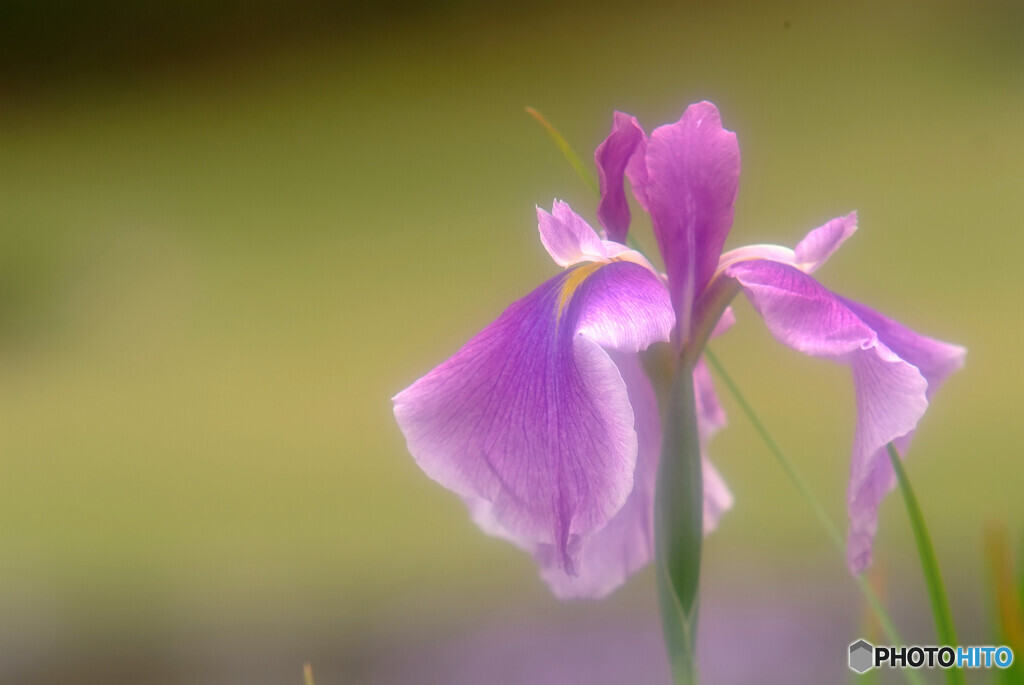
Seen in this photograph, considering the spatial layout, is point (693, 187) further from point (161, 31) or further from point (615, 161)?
point (161, 31)

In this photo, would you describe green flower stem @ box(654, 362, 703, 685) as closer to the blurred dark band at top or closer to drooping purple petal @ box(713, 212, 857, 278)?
drooping purple petal @ box(713, 212, 857, 278)

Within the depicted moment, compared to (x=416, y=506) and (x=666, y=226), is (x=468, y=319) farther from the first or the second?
(x=666, y=226)

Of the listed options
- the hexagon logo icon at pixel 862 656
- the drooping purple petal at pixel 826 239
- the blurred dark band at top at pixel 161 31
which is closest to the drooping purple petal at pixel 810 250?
the drooping purple petal at pixel 826 239

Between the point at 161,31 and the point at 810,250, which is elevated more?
the point at 161,31

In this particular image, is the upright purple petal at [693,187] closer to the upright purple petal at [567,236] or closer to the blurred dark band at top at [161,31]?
the upright purple petal at [567,236]

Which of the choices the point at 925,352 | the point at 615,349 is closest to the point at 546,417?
the point at 615,349

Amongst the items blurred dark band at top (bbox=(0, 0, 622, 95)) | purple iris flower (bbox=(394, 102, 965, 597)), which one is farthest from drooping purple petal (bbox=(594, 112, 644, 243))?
blurred dark band at top (bbox=(0, 0, 622, 95))
